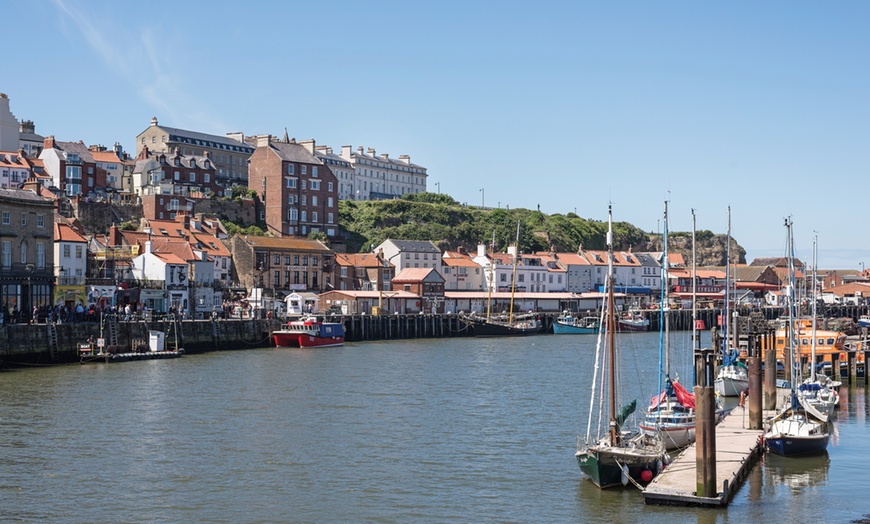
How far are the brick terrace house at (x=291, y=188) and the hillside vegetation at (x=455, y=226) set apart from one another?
7.47 m

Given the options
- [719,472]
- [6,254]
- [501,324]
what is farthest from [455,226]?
[719,472]

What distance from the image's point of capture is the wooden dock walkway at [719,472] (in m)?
27.4

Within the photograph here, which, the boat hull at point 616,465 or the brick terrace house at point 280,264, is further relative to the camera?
the brick terrace house at point 280,264

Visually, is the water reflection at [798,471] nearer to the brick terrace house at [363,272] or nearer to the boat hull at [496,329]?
the boat hull at [496,329]

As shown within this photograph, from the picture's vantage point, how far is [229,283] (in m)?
97.1

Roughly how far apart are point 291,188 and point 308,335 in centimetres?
4341

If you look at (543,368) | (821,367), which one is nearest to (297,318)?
(543,368)

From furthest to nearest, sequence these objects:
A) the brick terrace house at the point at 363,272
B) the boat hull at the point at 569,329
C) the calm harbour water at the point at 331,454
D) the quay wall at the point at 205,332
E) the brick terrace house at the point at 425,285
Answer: the brick terrace house at the point at 425,285 → the brick terrace house at the point at 363,272 → the boat hull at the point at 569,329 → the quay wall at the point at 205,332 → the calm harbour water at the point at 331,454

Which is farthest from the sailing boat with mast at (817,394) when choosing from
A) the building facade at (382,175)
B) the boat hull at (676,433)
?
the building facade at (382,175)

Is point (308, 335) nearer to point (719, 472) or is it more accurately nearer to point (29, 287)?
point (29, 287)

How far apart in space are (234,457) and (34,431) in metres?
9.03

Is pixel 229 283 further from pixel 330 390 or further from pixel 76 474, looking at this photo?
pixel 76 474

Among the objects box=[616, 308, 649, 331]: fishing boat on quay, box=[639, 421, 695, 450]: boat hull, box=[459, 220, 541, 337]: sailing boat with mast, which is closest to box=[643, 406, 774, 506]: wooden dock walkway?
box=[639, 421, 695, 450]: boat hull

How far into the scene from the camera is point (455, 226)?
497ft
